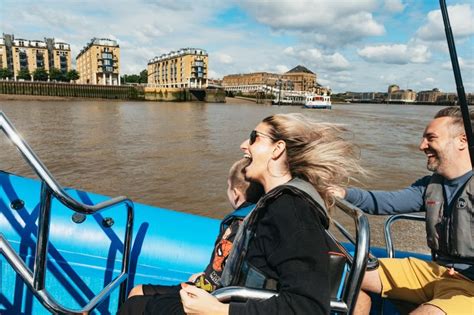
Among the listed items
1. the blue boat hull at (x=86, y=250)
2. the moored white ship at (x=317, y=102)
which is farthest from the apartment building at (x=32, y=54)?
the blue boat hull at (x=86, y=250)

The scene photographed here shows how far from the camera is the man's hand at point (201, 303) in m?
1.28

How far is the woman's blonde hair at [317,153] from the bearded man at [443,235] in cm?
46

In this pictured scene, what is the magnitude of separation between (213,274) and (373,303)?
1.00 m

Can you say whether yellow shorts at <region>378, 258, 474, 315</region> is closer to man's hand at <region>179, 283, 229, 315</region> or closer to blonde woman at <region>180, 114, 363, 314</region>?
blonde woman at <region>180, 114, 363, 314</region>

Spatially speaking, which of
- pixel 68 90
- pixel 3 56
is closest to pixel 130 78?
pixel 3 56

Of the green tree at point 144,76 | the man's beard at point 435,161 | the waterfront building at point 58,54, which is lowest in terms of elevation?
the man's beard at point 435,161

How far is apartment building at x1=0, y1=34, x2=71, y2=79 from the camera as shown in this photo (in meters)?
101

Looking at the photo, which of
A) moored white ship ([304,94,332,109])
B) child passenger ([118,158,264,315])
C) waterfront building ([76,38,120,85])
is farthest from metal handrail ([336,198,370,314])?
waterfront building ([76,38,120,85])

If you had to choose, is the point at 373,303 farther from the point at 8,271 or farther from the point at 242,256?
the point at 8,271

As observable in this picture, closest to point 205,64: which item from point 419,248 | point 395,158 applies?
point 395,158

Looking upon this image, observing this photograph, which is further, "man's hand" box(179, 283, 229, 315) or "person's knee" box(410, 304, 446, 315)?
"person's knee" box(410, 304, 446, 315)

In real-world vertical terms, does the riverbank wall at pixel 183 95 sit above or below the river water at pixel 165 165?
above

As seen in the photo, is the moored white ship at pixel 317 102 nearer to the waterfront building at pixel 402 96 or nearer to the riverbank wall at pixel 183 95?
the riverbank wall at pixel 183 95

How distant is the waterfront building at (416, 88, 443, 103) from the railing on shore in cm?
11849
